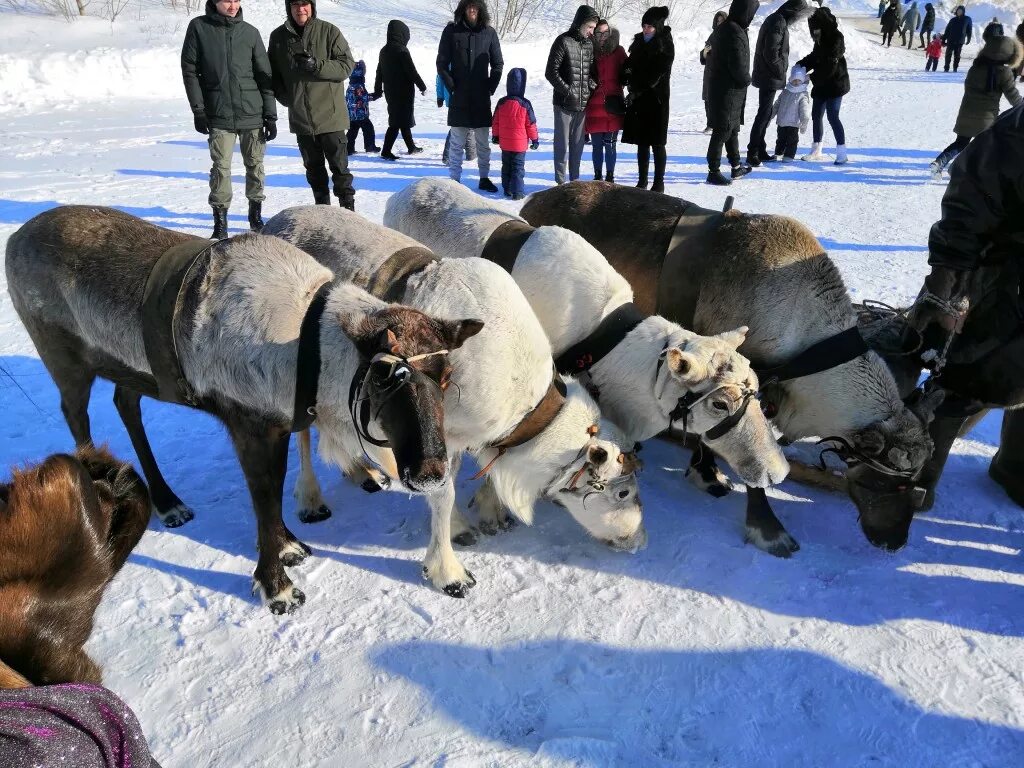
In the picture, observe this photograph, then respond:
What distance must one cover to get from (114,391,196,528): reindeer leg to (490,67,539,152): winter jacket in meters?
6.18

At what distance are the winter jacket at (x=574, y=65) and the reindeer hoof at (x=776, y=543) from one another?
22.1 ft

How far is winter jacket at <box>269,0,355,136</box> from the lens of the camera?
700 cm

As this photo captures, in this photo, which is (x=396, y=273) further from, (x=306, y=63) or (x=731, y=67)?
(x=731, y=67)

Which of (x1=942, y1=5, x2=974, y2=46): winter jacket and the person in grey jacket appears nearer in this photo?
the person in grey jacket

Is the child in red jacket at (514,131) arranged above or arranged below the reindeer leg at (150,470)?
above

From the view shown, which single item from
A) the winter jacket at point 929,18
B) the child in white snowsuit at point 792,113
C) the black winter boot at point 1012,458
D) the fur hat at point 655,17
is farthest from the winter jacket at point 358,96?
the winter jacket at point 929,18

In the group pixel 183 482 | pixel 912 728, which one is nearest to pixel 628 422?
pixel 912 728

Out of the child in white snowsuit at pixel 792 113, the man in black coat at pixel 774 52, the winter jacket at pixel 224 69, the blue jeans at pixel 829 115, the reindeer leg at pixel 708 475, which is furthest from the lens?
the blue jeans at pixel 829 115

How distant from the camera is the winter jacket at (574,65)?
8.45 m

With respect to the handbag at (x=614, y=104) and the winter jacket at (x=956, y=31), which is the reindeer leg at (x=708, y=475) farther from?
the winter jacket at (x=956, y=31)

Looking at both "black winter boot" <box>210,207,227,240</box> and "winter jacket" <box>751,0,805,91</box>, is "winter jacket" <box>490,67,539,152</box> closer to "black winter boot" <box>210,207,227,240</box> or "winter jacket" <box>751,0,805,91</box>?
"winter jacket" <box>751,0,805,91</box>

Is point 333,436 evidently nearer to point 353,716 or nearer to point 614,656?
point 353,716

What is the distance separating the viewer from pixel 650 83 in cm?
830

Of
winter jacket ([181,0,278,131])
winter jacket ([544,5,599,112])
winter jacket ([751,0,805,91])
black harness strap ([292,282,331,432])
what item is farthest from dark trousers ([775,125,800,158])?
black harness strap ([292,282,331,432])
